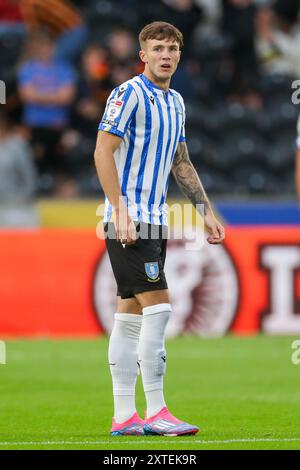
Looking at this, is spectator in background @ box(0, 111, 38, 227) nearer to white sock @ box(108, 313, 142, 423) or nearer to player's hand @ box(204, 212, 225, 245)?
player's hand @ box(204, 212, 225, 245)

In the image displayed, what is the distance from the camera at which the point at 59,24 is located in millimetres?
17984

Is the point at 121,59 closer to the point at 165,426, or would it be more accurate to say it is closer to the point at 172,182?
the point at 172,182

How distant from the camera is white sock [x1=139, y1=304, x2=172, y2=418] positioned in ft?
23.0

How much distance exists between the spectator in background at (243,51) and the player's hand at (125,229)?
11.5 m

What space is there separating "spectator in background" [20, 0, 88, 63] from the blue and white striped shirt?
407 inches

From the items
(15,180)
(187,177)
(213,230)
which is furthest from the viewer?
(15,180)

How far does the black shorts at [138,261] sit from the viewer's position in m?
7.01

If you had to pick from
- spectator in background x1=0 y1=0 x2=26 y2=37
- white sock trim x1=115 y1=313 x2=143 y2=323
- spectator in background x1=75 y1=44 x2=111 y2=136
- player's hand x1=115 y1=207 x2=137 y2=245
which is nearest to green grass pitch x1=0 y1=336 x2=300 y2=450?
white sock trim x1=115 y1=313 x2=143 y2=323

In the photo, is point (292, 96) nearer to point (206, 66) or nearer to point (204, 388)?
point (206, 66)

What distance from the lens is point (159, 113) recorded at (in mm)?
7137

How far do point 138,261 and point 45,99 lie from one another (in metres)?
9.68

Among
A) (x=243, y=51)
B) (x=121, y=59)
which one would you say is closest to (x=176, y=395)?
(x=121, y=59)

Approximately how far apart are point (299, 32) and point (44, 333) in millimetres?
6974
